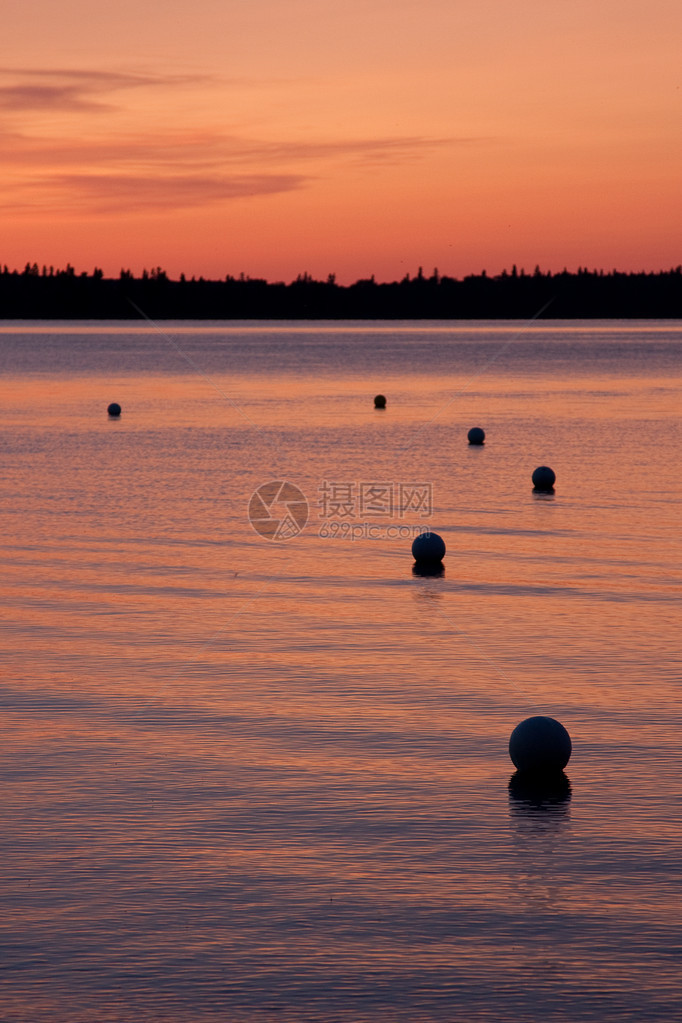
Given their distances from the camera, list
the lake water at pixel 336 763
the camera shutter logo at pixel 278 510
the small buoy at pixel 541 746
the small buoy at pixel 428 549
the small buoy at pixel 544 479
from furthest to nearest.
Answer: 1. the small buoy at pixel 544 479
2. the camera shutter logo at pixel 278 510
3. the small buoy at pixel 428 549
4. the small buoy at pixel 541 746
5. the lake water at pixel 336 763

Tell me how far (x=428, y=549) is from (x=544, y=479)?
43.0 feet

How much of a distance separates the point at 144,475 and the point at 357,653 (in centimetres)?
2424

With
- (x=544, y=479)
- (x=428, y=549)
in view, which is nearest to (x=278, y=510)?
(x=544, y=479)

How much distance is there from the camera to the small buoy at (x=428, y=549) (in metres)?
26.1

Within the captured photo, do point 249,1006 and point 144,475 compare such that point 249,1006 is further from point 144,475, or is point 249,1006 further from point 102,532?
point 144,475

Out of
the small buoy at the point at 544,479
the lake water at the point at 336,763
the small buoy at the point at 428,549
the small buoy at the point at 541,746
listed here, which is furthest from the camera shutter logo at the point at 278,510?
the small buoy at the point at 541,746

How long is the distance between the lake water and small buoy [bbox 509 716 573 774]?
0.23 meters

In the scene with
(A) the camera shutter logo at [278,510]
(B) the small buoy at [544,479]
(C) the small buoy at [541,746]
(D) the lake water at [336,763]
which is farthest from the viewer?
(B) the small buoy at [544,479]

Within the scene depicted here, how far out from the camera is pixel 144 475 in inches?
1670

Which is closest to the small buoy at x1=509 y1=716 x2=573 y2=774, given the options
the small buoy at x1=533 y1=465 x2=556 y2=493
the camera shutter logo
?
the camera shutter logo

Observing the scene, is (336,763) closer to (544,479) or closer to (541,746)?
(541,746)

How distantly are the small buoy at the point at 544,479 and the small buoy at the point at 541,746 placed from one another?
82.3ft

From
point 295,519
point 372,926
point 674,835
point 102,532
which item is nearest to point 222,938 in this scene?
point 372,926

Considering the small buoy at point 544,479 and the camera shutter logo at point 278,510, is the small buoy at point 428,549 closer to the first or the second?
the camera shutter logo at point 278,510
